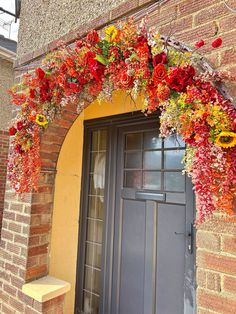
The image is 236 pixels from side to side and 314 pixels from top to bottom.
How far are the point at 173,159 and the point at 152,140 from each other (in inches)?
11.8

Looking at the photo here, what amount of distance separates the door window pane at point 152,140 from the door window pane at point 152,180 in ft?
0.82

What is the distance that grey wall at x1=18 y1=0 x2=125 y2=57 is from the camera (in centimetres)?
203

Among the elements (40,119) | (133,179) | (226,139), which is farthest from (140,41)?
(133,179)

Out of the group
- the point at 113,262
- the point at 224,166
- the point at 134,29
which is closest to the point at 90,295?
the point at 113,262

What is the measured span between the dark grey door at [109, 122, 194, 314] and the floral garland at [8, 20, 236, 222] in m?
0.92

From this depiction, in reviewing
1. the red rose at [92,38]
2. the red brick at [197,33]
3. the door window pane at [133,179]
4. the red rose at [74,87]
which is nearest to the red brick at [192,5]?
the red brick at [197,33]

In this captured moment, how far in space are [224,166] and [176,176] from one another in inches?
44.9

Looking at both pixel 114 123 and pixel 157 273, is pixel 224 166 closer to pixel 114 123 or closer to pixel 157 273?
pixel 157 273

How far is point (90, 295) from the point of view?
2623 millimetres

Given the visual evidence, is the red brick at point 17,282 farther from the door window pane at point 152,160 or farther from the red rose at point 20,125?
the door window pane at point 152,160

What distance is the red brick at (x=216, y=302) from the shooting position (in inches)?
45.6

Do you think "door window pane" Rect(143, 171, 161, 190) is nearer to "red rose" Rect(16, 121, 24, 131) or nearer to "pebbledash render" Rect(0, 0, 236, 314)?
"pebbledash render" Rect(0, 0, 236, 314)

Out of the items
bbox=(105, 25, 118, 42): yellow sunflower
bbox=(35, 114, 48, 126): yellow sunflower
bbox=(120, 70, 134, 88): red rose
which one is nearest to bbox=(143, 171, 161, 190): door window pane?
bbox=(35, 114, 48, 126): yellow sunflower

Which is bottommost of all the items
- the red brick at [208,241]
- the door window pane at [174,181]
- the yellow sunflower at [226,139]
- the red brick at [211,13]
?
the red brick at [208,241]
